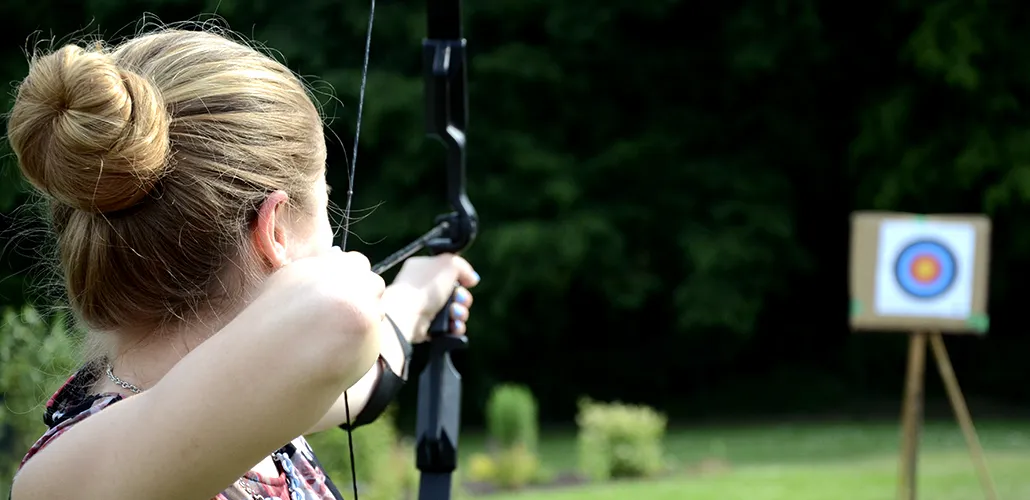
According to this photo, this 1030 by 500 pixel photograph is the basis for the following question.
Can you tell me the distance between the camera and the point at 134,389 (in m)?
0.79

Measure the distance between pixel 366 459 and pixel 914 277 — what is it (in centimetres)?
266

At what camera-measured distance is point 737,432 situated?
10.0 m

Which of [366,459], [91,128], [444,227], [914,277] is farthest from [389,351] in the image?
[914,277]

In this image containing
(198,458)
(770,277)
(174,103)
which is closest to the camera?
(198,458)

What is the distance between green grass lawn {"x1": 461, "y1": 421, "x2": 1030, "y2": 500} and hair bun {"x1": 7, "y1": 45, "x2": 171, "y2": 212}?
5.31 m

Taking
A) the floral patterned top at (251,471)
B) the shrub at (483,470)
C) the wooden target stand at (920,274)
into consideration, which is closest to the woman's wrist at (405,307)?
A: the floral patterned top at (251,471)

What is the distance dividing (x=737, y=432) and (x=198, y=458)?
384 inches

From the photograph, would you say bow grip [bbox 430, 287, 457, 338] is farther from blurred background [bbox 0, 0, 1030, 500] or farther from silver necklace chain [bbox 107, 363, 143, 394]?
blurred background [bbox 0, 0, 1030, 500]

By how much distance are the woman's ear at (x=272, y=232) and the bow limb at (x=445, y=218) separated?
0.74 metres

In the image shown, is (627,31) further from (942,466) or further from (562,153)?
Result: (942,466)

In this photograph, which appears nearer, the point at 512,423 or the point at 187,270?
the point at 187,270

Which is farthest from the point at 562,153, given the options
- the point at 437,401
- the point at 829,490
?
the point at 437,401

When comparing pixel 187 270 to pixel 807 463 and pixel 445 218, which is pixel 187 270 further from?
pixel 807 463

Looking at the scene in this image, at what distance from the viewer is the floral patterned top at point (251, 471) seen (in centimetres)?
75
